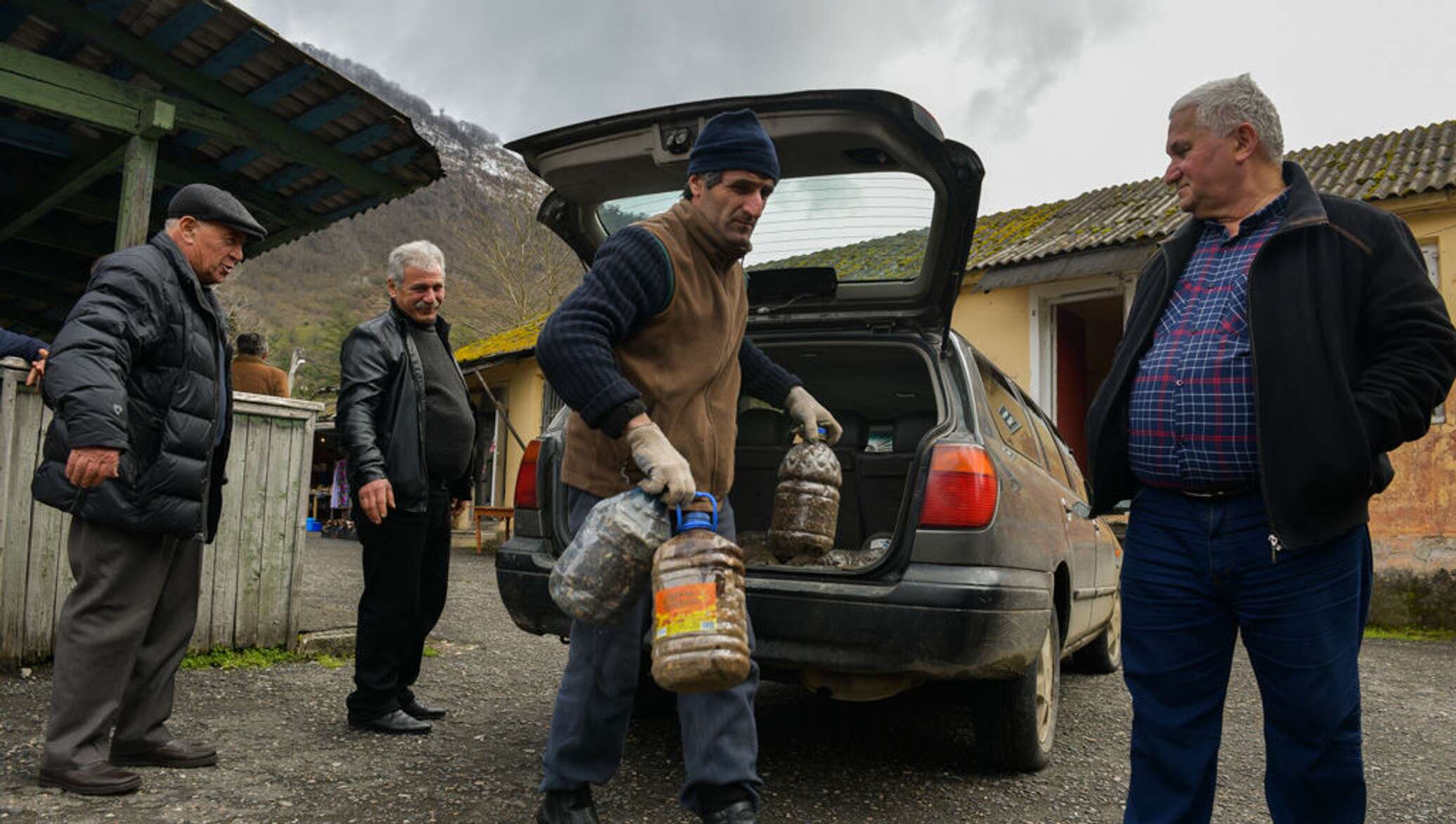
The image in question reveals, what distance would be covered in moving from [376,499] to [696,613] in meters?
1.78

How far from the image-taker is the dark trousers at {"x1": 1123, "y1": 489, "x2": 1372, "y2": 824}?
6.89 ft

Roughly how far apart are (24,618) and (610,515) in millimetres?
3374

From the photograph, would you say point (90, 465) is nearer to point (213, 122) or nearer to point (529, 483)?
point (529, 483)

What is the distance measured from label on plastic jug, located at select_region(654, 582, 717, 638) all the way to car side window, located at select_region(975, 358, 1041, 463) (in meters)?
1.71

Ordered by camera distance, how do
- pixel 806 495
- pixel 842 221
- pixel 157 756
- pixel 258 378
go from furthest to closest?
pixel 258 378 → pixel 842 221 → pixel 806 495 → pixel 157 756

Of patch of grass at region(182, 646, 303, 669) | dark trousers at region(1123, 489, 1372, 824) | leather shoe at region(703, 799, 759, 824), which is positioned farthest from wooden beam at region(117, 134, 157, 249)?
dark trousers at region(1123, 489, 1372, 824)

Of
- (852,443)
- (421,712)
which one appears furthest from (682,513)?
(852,443)

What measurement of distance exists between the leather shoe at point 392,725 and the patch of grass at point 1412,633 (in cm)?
833

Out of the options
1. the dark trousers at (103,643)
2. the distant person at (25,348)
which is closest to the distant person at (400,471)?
the dark trousers at (103,643)

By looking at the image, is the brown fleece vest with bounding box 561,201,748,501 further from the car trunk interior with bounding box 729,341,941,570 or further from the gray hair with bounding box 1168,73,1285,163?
the car trunk interior with bounding box 729,341,941,570

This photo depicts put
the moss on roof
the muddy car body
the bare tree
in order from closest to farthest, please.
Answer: the muddy car body, the moss on roof, the bare tree

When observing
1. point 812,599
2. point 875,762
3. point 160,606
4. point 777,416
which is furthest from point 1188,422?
point 160,606

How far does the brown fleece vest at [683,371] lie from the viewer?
251 cm

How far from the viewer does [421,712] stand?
156 inches
